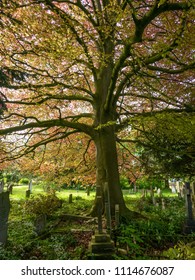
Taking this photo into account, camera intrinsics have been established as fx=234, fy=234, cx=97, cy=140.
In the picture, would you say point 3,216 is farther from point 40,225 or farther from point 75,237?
point 75,237

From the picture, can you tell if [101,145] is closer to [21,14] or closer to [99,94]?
[99,94]

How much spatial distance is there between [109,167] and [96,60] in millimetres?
3713

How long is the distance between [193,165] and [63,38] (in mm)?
8261

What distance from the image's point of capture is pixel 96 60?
769cm

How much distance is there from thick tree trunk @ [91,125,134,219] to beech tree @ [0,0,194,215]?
3 cm

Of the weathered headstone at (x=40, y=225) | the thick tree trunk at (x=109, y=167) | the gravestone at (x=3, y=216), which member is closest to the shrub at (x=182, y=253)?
the gravestone at (x=3, y=216)

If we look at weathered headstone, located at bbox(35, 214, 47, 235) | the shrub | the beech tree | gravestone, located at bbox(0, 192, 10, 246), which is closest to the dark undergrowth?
weathered headstone, located at bbox(35, 214, 47, 235)

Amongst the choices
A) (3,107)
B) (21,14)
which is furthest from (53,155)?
(21,14)

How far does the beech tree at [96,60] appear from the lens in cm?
584

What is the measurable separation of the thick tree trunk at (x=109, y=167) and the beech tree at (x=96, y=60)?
35 millimetres

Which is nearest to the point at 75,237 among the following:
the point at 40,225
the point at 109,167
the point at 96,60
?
the point at 40,225

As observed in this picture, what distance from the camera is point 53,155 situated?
12320mm

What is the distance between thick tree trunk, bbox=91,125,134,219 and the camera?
824 cm

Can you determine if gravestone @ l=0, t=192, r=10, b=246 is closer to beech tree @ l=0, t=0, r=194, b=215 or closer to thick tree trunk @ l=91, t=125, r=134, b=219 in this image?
beech tree @ l=0, t=0, r=194, b=215
